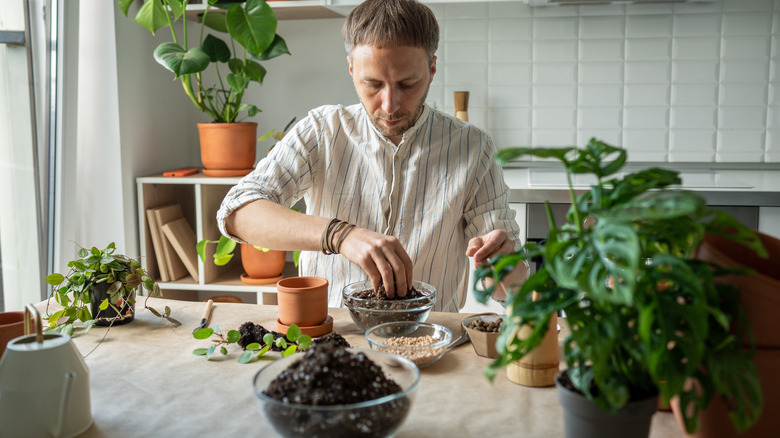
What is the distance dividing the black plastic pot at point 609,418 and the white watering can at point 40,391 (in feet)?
2.20

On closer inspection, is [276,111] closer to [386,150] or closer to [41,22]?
→ [41,22]

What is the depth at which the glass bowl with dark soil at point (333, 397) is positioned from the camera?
0.78 m

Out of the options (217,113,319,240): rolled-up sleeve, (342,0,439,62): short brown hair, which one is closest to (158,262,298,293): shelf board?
(217,113,319,240): rolled-up sleeve

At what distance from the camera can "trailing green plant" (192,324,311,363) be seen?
1162 millimetres

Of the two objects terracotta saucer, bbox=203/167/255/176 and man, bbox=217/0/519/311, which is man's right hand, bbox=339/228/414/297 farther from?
terracotta saucer, bbox=203/167/255/176

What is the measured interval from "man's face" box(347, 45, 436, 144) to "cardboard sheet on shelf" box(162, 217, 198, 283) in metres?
1.39

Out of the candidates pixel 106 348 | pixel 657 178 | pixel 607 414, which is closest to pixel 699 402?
pixel 607 414

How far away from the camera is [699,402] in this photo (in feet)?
2.34

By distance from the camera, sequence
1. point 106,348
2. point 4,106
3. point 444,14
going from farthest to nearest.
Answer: point 444,14, point 4,106, point 106,348

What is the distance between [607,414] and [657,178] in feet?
0.93

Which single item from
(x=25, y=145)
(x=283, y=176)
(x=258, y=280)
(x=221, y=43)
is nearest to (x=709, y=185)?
(x=283, y=176)

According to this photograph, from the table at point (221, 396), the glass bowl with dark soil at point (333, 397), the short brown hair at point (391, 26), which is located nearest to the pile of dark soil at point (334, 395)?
the glass bowl with dark soil at point (333, 397)

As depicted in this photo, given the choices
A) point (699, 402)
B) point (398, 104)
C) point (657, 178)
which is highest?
point (398, 104)

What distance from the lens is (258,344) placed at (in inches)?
47.8
